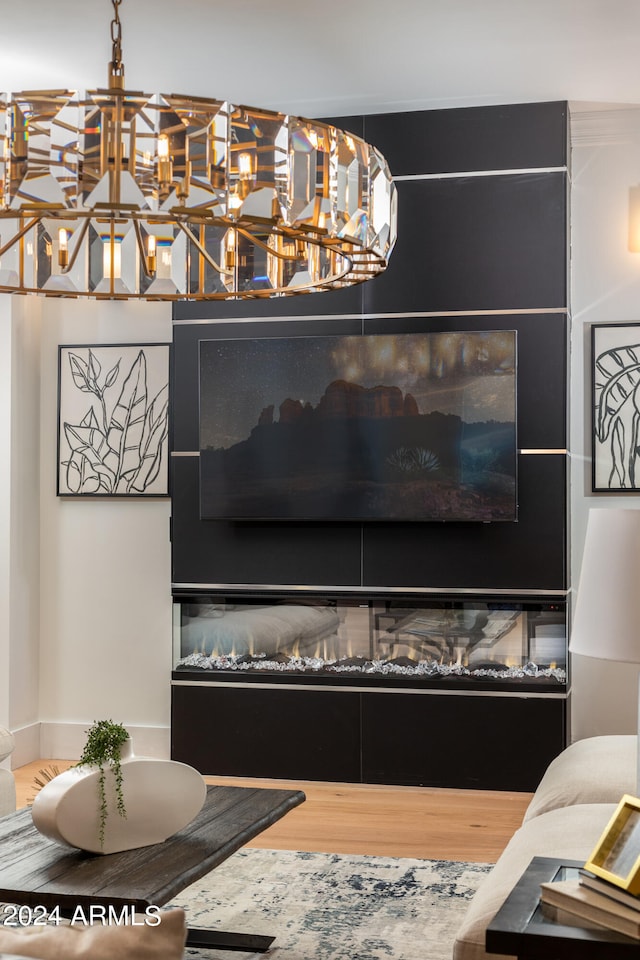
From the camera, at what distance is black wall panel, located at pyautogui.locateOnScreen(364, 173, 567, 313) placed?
483 centimetres

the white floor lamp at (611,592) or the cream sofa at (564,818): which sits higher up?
the white floor lamp at (611,592)

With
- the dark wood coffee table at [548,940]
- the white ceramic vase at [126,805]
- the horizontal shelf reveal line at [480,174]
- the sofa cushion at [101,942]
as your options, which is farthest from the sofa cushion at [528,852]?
the horizontal shelf reveal line at [480,174]

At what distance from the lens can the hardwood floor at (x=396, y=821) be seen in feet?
13.3

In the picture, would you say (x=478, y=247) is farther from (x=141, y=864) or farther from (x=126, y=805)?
(x=141, y=864)

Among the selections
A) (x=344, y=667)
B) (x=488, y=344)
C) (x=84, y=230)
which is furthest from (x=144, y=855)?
(x=488, y=344)

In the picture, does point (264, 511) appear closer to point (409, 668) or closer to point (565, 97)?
point (409, 668)

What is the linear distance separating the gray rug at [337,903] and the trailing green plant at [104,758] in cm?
59

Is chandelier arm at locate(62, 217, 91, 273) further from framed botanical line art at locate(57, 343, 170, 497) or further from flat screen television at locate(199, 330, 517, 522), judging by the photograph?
framed botanical line art at locate(57, 343, 170, 497)

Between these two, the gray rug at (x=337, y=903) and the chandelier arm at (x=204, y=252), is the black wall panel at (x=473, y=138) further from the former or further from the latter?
the gray rug at (x=337, y=903)

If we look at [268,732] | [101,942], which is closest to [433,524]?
[268,732]

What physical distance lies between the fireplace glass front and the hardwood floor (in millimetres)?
471

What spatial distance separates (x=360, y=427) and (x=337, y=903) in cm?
215

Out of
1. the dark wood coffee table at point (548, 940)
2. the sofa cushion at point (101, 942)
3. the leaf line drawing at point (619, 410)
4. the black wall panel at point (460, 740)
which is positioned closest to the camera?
the sofa cushion at point (101, 942)

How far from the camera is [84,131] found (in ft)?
5.90
